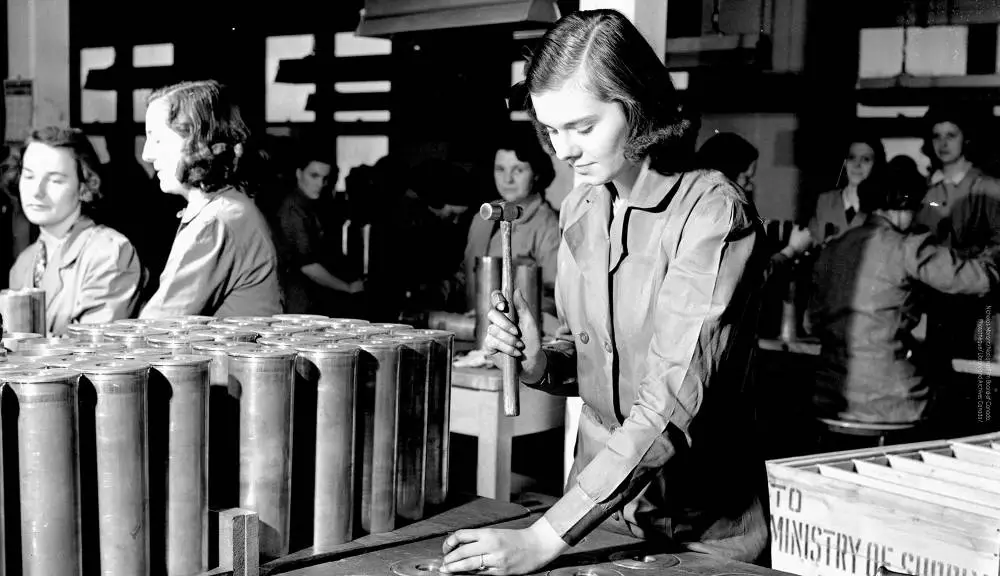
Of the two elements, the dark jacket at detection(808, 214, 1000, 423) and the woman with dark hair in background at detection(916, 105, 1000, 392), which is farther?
the woman with dark hair in background at detection(916, 105, 1000, 392)

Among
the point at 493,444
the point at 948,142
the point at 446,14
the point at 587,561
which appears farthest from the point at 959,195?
the point at 587,561

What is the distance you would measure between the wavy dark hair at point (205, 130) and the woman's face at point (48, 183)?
0.74m

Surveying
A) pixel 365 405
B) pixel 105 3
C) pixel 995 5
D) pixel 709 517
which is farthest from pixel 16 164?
pixel 995 5

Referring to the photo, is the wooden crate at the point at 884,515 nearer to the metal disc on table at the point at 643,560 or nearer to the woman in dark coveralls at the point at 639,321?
the woman in dark coveralls at the point at 639,321

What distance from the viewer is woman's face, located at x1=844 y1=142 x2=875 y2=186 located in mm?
5750

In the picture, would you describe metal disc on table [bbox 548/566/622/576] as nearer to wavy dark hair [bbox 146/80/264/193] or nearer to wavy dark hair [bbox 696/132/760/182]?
wavy dark hair [bbox 146/80/264/193]

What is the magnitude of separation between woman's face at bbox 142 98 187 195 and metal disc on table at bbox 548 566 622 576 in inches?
66.5

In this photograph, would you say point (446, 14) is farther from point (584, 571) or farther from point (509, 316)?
point (584, 571)

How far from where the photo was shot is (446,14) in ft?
16.1

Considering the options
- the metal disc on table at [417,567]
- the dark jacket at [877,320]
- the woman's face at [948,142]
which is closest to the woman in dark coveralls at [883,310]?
the dark jacket at [877,320]

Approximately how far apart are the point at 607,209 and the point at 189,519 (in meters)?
0.86

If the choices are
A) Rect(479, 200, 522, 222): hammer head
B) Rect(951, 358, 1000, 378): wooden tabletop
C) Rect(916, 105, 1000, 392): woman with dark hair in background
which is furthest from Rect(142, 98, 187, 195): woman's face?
Rect(916, 105, 1000, 392): woman with dark hair in background

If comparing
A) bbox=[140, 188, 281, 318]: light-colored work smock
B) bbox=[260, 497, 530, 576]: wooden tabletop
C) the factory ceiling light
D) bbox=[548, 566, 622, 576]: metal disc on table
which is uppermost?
the factory ceiling light

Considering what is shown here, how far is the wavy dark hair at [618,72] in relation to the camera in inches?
62.7
